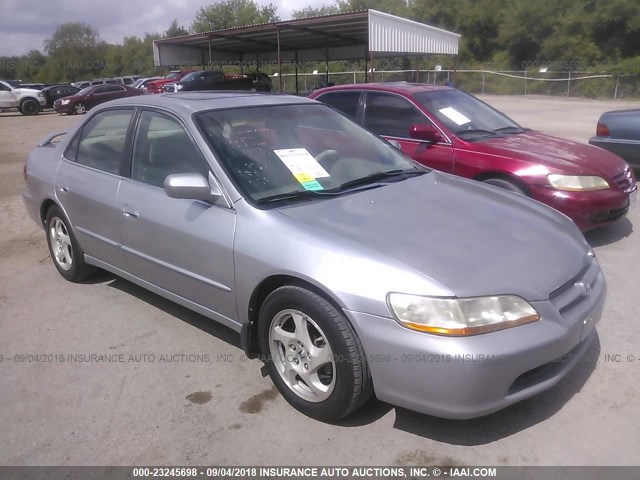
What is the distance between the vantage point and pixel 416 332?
2.45 metres

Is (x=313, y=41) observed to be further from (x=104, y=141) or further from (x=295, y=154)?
(x=295, y=154)

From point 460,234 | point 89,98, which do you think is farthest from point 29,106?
point 460,234

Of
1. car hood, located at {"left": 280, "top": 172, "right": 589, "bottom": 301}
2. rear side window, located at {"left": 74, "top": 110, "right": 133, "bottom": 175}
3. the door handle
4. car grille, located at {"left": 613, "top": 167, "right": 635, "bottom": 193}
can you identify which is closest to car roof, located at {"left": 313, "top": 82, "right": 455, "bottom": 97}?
car grille, located at {"left": 613, "top": 167, "right": 635, "bottom": 193}

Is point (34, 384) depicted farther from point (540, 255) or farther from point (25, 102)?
point (25, 102)

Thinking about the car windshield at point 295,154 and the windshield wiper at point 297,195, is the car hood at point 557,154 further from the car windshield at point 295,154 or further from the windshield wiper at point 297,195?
the windshield wiper at point 297,195

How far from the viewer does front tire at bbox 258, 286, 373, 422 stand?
8.65 ft

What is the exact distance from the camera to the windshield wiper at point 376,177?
350 centimetres

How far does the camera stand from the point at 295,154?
11.6 feet

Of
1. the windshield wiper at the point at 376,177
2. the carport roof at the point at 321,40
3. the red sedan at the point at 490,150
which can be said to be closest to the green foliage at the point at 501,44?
the carport roof at the point at 321,40

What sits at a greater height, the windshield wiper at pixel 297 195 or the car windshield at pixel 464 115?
the car windshield at pixel 464 115

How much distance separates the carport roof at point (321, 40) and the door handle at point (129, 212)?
13.7m

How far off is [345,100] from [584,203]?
9.81ft

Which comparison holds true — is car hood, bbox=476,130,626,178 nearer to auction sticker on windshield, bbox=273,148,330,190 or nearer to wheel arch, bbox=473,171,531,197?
wheel arch, bbox=473,171,531,197

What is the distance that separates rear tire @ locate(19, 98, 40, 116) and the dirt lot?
26.5m
